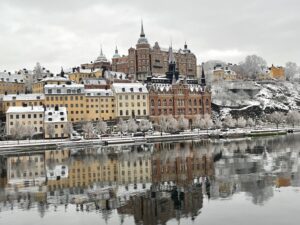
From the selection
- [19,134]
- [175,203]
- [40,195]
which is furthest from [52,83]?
[175,203]

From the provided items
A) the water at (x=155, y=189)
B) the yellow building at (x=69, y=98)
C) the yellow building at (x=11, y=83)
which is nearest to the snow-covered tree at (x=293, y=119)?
the yellow building at (x=69, y=98)

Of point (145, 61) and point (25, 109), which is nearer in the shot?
point (25, 109)

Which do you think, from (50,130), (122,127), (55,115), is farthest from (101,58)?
(50,130)

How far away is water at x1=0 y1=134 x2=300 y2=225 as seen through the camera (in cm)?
2761

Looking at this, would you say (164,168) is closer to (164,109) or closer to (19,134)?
(19,134)

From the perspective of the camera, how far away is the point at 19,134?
82.1 m

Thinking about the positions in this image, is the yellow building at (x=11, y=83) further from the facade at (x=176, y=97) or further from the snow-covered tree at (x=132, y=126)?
the snow-covered tree at (x=132, y=126)

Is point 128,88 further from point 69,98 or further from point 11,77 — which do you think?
point 11,77

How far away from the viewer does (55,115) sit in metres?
89.4

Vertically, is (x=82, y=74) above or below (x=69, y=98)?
above

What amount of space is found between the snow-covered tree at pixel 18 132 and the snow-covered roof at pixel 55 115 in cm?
583

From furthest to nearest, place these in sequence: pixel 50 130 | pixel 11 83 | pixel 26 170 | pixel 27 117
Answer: pixel 11 83, pixel 27 117, pixel 50 130, pixel 26 170

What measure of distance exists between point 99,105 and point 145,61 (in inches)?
1315

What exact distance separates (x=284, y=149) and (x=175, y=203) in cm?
3659
